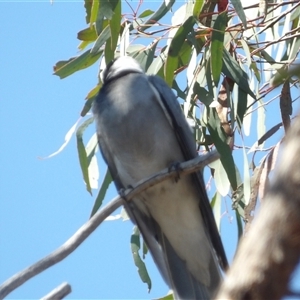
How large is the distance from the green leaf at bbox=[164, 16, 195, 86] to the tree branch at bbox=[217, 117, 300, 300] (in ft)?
7.73

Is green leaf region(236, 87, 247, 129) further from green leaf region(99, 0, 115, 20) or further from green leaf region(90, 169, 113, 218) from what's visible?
green leaf region(99, 0, 115, 20)

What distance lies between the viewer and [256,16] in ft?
10.7

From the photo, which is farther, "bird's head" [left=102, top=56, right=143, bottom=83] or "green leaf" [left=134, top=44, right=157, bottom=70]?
"green leaf" [left=134, top=44, right=157, bottom=70]

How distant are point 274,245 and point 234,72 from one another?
250 centimetres

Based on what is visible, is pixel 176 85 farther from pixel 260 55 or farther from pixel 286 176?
pixel 286 176

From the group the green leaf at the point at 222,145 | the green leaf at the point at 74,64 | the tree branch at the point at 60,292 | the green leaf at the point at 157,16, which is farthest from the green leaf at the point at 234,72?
the tree branch at the point at 60,292

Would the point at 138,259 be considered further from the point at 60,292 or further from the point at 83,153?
the point at 60,292

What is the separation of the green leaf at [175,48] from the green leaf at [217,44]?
4.6 inches

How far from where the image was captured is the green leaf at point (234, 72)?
3.02 metres

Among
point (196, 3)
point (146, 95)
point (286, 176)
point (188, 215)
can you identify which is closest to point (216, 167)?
point (188, 215)

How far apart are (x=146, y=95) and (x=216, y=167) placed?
512 millimetres

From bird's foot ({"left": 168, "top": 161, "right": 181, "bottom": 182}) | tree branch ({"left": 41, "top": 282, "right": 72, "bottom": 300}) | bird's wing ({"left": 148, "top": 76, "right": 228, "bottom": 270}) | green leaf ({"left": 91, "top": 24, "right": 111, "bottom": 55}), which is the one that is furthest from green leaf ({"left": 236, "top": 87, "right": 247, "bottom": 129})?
tree branch ({"left": 41, "top": 282, "right": 72, "bottom": 300})

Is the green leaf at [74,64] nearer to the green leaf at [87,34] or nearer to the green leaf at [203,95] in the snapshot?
the green leaf at [87,34]

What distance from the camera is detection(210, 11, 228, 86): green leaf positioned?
296 cm
